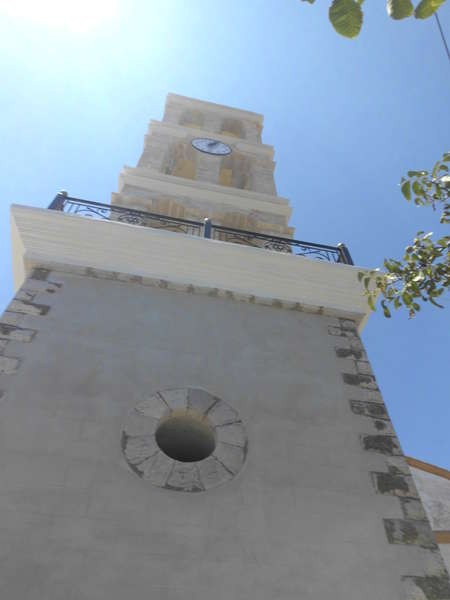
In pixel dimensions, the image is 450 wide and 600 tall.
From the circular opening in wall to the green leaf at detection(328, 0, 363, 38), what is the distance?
3424mm

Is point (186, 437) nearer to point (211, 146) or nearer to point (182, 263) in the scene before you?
point (182, 263)

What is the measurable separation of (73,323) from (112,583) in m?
2.58

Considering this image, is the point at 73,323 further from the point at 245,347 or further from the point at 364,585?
the point at 364,585

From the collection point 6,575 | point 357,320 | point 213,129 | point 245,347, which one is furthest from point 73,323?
point 213,129

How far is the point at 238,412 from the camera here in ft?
16.0

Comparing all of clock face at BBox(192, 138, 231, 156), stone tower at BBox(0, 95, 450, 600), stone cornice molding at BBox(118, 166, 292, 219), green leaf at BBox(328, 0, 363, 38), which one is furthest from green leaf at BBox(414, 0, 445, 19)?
clock face at BBox(192, 138, 231, 156)

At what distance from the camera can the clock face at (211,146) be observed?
437 inches

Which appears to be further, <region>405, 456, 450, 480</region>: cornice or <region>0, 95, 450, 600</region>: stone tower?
<region>405, 456, 450, 480</region>: cornice

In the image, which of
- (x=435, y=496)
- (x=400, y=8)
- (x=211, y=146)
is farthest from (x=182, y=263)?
(x=211, y=146)

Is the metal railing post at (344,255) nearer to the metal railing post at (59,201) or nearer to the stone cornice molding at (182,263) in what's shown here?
the stone cornice molding at (182,263)

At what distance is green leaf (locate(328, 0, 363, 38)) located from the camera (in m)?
2.34

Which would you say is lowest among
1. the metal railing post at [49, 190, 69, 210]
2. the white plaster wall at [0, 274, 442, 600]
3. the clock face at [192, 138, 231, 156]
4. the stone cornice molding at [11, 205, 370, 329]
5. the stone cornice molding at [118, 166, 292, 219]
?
the white plaster wall at [0, 274, 442, 600]

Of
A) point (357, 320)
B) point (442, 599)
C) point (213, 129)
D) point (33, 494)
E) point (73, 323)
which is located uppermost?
point (213, 129)

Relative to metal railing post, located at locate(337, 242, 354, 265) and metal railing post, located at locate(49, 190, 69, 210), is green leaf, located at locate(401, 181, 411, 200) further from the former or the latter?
metal railing post, located at locate(49, 190, 69, 210)
